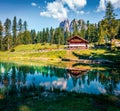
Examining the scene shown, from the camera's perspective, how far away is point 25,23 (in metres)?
152

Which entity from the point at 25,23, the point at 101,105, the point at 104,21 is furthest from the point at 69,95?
the point at 25,23

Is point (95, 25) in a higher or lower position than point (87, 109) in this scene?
higher

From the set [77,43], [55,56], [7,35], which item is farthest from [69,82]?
[7,35]

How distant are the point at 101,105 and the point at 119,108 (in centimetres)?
173

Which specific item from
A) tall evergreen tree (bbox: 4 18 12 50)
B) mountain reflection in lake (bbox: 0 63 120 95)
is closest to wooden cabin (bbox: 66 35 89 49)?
tall evergreen tree (bbox: 4 18 12 50)

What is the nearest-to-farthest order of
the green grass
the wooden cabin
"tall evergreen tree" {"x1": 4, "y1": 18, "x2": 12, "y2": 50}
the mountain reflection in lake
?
the mountain reflection in lake < the green grass < the wooden cabin < "tall evergreen tree" {"x1": 4, "y1": 18, "x2": 12, "y2": 50}

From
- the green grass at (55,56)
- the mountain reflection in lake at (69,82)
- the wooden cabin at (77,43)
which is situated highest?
the wooden cabin at (77,43)

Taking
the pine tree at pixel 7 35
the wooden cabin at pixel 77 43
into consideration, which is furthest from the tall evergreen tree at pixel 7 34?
the wooden cabin at pixel 77 43

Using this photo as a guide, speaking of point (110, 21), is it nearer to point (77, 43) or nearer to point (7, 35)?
point (77, 43)

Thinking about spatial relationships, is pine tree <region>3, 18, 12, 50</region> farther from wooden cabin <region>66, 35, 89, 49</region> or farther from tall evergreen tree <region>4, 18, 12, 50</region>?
wooden cabin <region>66, 35, 89, 49</region>

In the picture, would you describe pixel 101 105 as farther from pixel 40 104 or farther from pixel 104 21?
pixel 104 21

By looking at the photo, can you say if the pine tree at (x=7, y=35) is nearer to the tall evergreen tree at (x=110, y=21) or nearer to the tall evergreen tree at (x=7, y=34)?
the tall evergreen tree at (x=7, y=34)

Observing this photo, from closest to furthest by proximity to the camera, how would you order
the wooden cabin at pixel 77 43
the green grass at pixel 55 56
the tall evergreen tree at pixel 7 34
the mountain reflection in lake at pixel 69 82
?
the mountain reflection in lake at pixel 69 82 → the green grass at pixel 55 56 → the wooden cabin at pixel 77 43 → the tall evergreen tree at pixel 7 34

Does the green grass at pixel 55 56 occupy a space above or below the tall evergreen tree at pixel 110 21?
below
